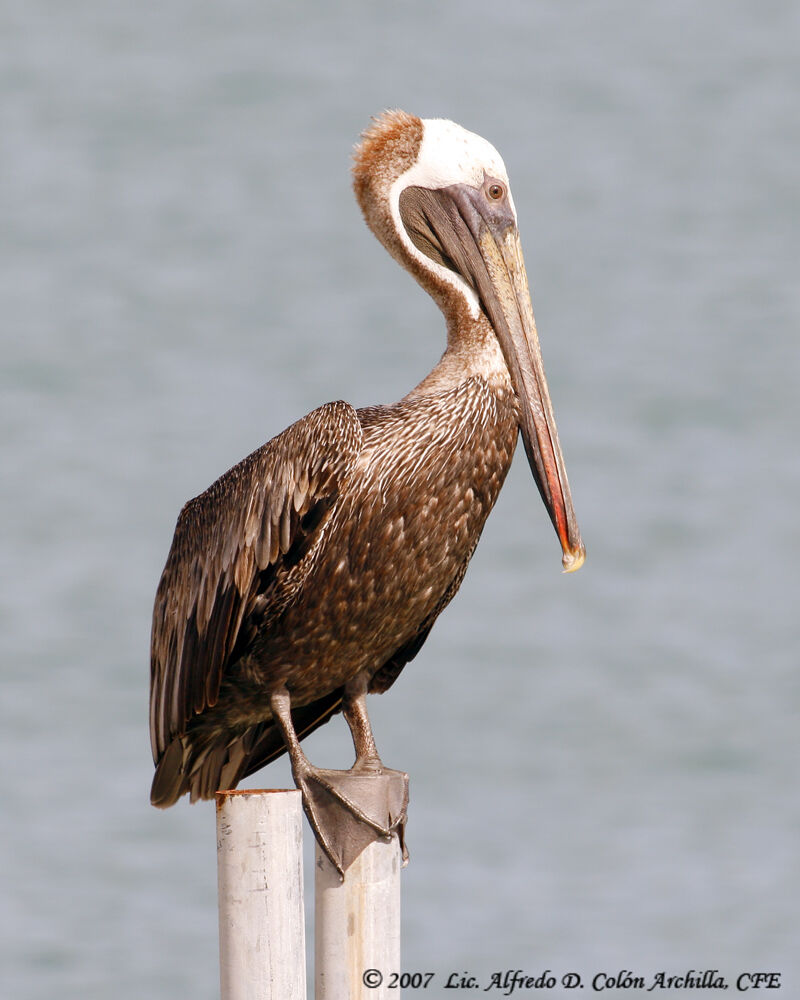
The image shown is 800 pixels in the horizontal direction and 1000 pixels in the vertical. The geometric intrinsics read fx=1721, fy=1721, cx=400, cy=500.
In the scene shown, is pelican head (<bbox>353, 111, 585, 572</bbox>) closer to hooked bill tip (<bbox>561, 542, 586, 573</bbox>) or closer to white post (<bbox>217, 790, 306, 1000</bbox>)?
hooked bill tip (<bbox>561, 542, 586, 573</bbox>)

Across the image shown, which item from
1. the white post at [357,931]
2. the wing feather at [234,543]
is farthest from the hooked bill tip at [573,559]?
the white post at [357,931]

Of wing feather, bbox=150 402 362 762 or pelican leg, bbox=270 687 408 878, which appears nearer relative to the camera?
pelican leg, bbox=270 687 408 878

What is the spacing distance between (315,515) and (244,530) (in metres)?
0.25

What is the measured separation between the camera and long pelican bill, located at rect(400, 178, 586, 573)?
17.1 ft

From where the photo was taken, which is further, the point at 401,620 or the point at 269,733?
the point at 269,733

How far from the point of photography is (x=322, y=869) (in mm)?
4750

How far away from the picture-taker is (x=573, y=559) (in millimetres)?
5188

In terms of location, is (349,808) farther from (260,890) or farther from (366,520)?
(366,520)

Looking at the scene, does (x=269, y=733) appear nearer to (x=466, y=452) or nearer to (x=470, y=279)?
(x=466, y=452)

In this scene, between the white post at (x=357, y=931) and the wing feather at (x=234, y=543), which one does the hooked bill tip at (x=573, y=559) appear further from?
the white post at (x=357, y=931)

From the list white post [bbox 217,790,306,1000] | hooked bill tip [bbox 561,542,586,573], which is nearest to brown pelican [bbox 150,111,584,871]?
hooked bill tip [bbox 561,542,586,573]

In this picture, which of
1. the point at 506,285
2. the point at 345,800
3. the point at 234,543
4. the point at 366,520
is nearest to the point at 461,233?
the point at 506,285

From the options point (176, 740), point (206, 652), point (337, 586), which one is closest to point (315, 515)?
point (337, 586)

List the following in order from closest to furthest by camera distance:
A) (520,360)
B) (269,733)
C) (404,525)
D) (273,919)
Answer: (273,919) < (404,525) < (520,360) < (269,733)
